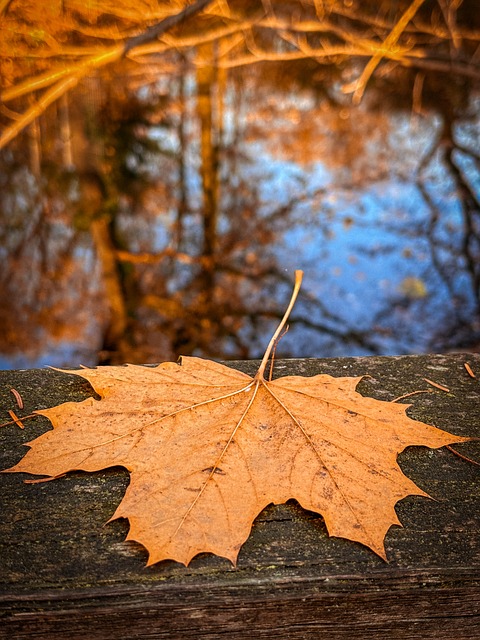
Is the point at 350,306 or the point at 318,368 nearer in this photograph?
the point at 318,368

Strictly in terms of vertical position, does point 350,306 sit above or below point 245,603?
above

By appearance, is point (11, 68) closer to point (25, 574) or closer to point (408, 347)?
point (408, 347)

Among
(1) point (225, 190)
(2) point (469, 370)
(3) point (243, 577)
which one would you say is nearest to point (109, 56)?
(1) point (225, 190)

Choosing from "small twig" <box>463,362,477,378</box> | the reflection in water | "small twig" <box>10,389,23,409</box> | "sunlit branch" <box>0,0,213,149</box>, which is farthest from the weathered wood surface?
"sunlit branch" <box>0,0,213,149</box>

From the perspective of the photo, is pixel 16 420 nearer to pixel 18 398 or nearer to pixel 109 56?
pixel 18 398

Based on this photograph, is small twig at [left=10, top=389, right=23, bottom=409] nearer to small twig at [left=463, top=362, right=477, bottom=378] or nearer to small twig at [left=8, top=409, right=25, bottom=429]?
small twig at [left=8, top=409, right=25, bottom=429]

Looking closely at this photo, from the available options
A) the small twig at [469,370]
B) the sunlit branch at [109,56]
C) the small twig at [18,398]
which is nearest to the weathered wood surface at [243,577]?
the small twig at [18,398]

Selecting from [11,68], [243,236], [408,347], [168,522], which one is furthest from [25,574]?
[11,68]

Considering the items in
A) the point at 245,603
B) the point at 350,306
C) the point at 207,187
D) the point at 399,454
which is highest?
the point at 207,187

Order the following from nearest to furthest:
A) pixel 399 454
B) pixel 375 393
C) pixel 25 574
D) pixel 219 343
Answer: pixel 25 574, pixel 399 454, pixel 375 393, pixel 219 343
